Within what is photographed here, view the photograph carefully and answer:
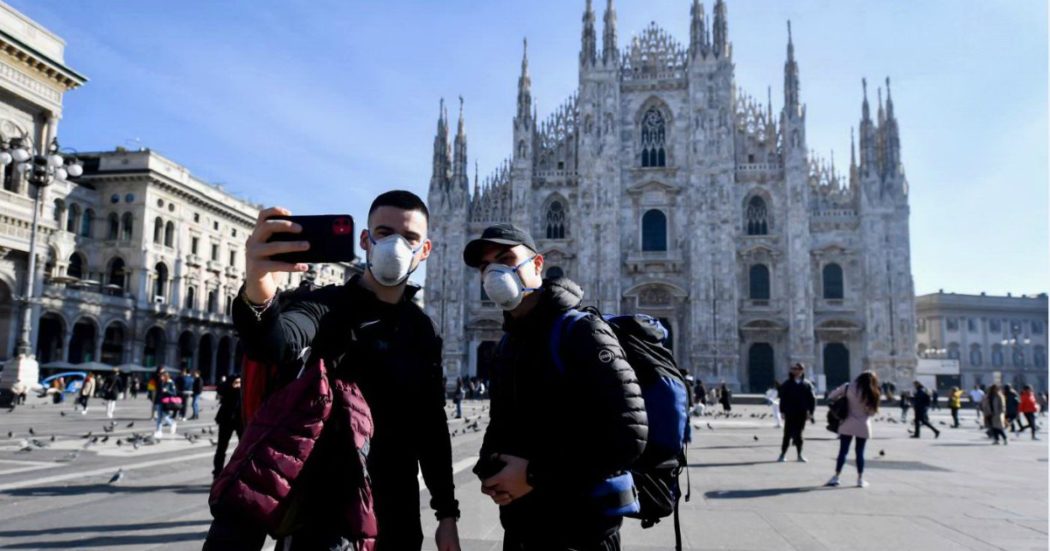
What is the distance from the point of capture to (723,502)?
6355 mm

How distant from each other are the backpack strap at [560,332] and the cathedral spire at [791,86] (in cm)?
3627

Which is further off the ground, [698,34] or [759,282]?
[698,34]

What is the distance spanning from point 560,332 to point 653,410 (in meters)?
0.43

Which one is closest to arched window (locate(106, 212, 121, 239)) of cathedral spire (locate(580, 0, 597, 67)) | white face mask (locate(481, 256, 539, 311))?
cathedral spire (locate(580, 0, 597, 67))

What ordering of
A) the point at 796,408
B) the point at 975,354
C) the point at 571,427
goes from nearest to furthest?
the point at 571,427 → the point at 796,408 → the point at 975,354

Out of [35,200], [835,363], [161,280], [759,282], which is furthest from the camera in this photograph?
[161,280]

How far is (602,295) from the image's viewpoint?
35219mm

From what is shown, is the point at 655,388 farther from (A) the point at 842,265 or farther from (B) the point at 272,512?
(A) the point at 842,265

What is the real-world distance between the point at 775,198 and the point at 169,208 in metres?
33.1

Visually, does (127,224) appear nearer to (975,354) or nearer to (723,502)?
(723,502)

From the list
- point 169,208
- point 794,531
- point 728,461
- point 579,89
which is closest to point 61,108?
point 169,208

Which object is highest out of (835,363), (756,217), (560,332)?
(756,217)

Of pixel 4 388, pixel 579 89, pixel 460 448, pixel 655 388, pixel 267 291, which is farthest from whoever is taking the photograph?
pixel 579 89

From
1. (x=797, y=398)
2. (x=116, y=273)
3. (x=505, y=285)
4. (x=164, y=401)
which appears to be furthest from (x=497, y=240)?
(x=116, y=273)
